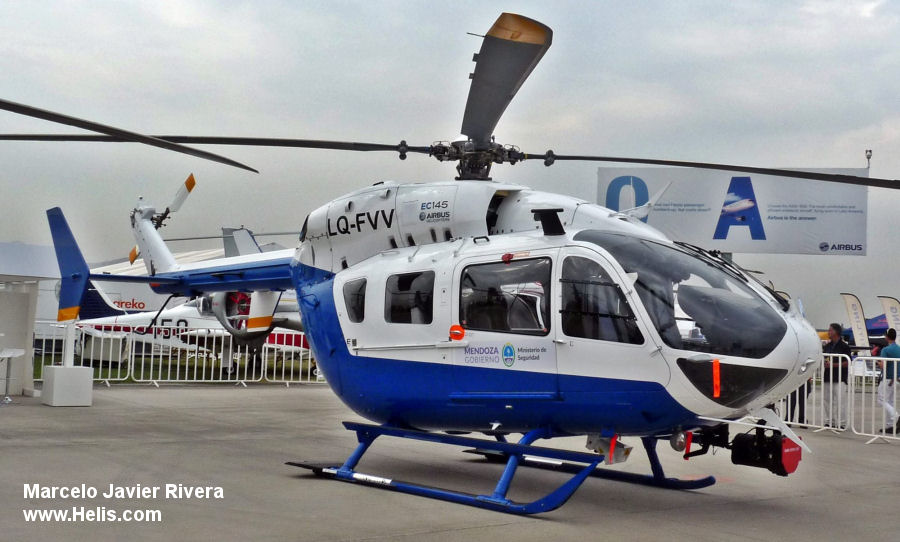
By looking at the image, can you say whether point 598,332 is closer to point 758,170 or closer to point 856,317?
point 758,170

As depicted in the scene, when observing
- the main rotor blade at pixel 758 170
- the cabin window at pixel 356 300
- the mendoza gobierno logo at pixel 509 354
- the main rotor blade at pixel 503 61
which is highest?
the main rotor blade at pixel 503 61

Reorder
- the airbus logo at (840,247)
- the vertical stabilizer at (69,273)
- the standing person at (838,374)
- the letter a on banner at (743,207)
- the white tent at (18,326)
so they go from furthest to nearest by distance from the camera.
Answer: the letter a on banner at (743,207), the airbus logo at (840,247), the white tent at (18,326), the standing person at (838,374), the vertical stabilizer at (69,273)

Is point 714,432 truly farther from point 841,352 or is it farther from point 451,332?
point 841,352

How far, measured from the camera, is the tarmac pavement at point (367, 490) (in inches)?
227

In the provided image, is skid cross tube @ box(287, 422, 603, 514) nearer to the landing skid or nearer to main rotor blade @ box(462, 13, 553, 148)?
the landing skid

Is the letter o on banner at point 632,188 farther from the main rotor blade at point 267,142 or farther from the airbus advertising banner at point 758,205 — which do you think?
the main rotor blade at point 267,142

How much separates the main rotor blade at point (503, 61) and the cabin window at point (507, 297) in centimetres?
125

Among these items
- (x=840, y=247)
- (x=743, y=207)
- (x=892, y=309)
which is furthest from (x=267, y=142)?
(x=892, y=309)

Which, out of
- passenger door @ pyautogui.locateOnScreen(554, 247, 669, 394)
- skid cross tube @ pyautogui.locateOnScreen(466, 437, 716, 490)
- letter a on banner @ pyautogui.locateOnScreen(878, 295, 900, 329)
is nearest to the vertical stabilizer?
skid cross tube @ pyautogui.locateOnScreen(466, 437, 716, 490)

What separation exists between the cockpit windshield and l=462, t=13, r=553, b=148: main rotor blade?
1.39 metres

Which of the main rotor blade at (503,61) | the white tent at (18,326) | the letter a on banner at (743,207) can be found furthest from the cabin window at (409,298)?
the letter a on banner at (743,207)

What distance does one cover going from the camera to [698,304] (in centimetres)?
619

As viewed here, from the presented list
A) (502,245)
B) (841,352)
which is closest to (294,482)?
(502,245)

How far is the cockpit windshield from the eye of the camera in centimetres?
605
